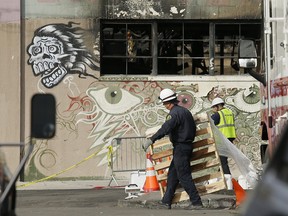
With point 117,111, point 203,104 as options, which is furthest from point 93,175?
point 203,104

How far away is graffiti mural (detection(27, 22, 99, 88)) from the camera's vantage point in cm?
2050

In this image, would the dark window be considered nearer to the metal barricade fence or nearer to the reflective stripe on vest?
the metal barricade fence

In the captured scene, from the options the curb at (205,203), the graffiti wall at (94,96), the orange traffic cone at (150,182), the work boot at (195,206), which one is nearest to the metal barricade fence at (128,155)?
the graffiti wall at (94,96)

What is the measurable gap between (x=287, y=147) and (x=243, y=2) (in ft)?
58.0

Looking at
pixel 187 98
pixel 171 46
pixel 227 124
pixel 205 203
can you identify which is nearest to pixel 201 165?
pixel 205 203

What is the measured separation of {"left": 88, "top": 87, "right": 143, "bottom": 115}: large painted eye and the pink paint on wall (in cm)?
244

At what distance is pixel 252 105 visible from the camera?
20.8 m

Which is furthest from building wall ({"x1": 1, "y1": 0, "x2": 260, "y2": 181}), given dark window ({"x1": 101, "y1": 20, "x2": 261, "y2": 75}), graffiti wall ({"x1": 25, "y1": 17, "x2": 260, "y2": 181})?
dark window ({"x1": 101, "y1": 20, "x2": 261, "y2": 75})

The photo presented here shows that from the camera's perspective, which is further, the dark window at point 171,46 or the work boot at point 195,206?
the dark window at point 171,46

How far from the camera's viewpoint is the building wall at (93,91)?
2030 cm

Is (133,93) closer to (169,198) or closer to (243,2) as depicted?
(243,2)

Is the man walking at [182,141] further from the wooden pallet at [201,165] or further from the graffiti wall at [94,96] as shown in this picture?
the graffiti wall at [94,96]

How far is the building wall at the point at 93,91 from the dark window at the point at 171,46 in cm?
30

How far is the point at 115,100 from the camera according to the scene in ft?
67.8
